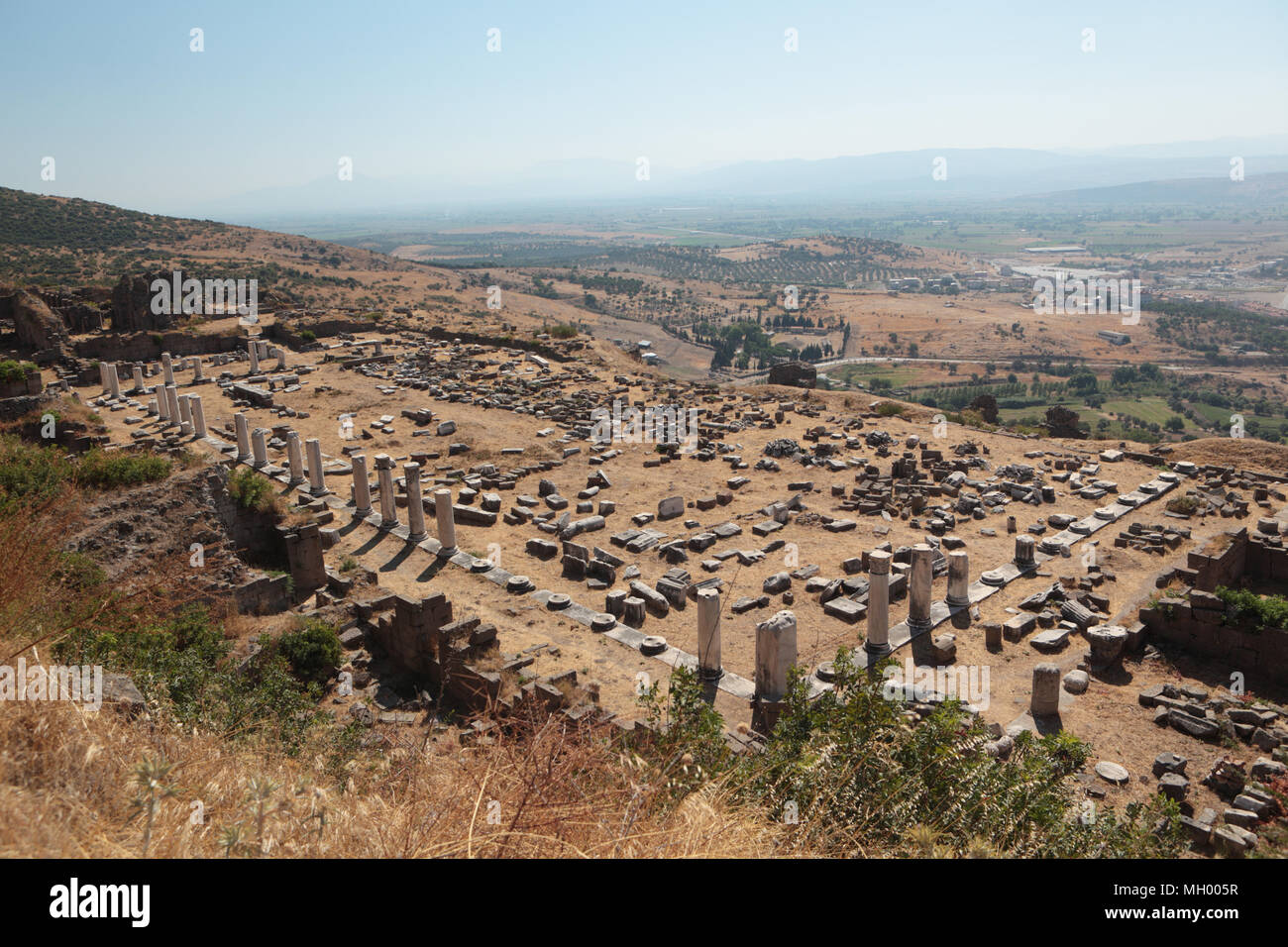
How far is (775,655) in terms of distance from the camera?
11.3 m

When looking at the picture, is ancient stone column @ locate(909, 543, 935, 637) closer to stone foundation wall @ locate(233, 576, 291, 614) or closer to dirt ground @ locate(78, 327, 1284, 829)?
dirt ground @ locate(78, 327, 1284, 829)

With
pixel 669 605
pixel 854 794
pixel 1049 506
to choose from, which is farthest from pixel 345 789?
pixel 1049 506

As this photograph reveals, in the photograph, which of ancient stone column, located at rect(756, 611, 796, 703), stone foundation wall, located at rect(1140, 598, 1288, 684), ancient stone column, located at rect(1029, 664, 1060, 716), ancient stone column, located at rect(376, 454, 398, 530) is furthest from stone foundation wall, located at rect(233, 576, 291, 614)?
stone foundation wall, located at rect(1140, 598, 1288, 684)

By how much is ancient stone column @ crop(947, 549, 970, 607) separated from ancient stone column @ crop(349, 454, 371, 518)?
1313 centimetres

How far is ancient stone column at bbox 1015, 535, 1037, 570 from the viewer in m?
16.3

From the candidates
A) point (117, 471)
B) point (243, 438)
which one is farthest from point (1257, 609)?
point (243, 438)

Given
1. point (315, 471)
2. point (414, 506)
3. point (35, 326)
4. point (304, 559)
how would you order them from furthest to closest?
point (35, 326)
point (315, 471)
point (414, 506)
point (304, 559)

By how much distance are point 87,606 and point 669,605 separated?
29.5 ft

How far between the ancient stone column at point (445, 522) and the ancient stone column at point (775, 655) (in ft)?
26.7

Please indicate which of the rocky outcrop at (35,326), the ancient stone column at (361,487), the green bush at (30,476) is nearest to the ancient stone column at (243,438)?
the ancient stone column at (361,487)

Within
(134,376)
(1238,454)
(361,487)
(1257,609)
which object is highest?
(134,376)

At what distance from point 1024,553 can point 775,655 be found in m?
7.95

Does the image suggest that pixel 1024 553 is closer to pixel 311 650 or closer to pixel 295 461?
pixel 311 650
